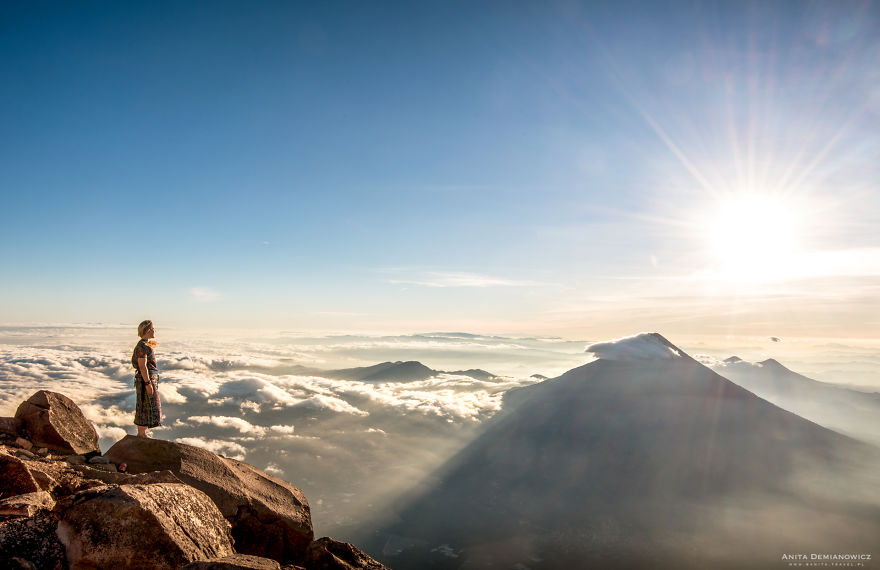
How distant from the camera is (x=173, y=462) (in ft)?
43.2

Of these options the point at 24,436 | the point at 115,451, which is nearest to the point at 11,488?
the point at 115,451

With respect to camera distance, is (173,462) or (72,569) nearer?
(72,569)

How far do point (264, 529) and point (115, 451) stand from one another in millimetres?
5530

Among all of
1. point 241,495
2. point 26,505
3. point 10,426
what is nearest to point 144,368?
point 241,495

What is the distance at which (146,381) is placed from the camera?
46.4 feet

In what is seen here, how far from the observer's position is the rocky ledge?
6605 mm

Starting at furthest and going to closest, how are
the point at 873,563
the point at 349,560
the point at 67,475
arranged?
the point at 873,563, the point at 67,475, the point at 349,560

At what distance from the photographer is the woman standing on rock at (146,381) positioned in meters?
13.8

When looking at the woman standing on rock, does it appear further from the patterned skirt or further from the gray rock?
the gray rock

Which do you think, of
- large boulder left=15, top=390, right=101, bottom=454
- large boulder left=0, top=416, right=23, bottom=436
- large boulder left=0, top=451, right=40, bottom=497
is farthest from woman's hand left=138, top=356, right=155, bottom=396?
large boulder left=0, top=451, right=40, bottom=497

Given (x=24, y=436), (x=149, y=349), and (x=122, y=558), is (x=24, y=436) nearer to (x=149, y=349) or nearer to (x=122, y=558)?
(x=149, y=349)

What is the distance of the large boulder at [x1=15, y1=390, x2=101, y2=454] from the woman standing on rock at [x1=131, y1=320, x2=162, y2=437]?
9.30 ft

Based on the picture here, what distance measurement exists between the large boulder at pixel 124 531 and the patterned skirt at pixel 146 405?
7962 millimetres

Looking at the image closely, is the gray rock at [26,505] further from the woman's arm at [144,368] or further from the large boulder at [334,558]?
the woman's arm at [144,368]
